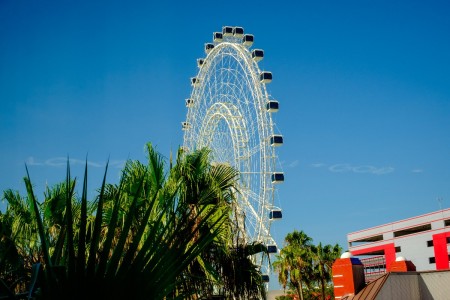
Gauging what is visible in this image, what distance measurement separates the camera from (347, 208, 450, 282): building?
54097 millimetres

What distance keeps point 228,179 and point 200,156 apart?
798 millimetres

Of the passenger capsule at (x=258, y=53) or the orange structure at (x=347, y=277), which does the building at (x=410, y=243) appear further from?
the orange structure at (x=347, y=277)

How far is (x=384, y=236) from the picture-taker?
63.7 m

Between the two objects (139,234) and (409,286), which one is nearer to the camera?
(139,234)

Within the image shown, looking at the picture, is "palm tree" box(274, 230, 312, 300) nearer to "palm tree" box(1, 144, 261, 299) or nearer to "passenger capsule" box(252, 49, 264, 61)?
"passenger capsule" box(252, 49, 264, 61)

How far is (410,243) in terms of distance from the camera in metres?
58.4

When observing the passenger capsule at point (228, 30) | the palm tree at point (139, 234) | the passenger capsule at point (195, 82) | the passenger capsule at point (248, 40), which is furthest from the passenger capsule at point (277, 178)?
the palm tree at point (139, 234)

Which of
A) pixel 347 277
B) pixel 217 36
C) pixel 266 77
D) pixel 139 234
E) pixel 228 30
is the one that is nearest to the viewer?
pixel 139 234

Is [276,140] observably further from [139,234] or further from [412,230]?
[139,234]

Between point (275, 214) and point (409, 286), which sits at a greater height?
point (275, 214)

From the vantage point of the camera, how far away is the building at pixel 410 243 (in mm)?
54097

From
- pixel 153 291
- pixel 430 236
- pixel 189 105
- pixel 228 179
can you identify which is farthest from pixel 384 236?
pixel 153 291

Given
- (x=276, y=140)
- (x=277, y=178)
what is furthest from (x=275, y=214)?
(x=276, y=140)

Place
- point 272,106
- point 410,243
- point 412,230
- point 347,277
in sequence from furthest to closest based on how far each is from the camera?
point 412,230 < point 410,243 < point 272,106 < point 347,277
